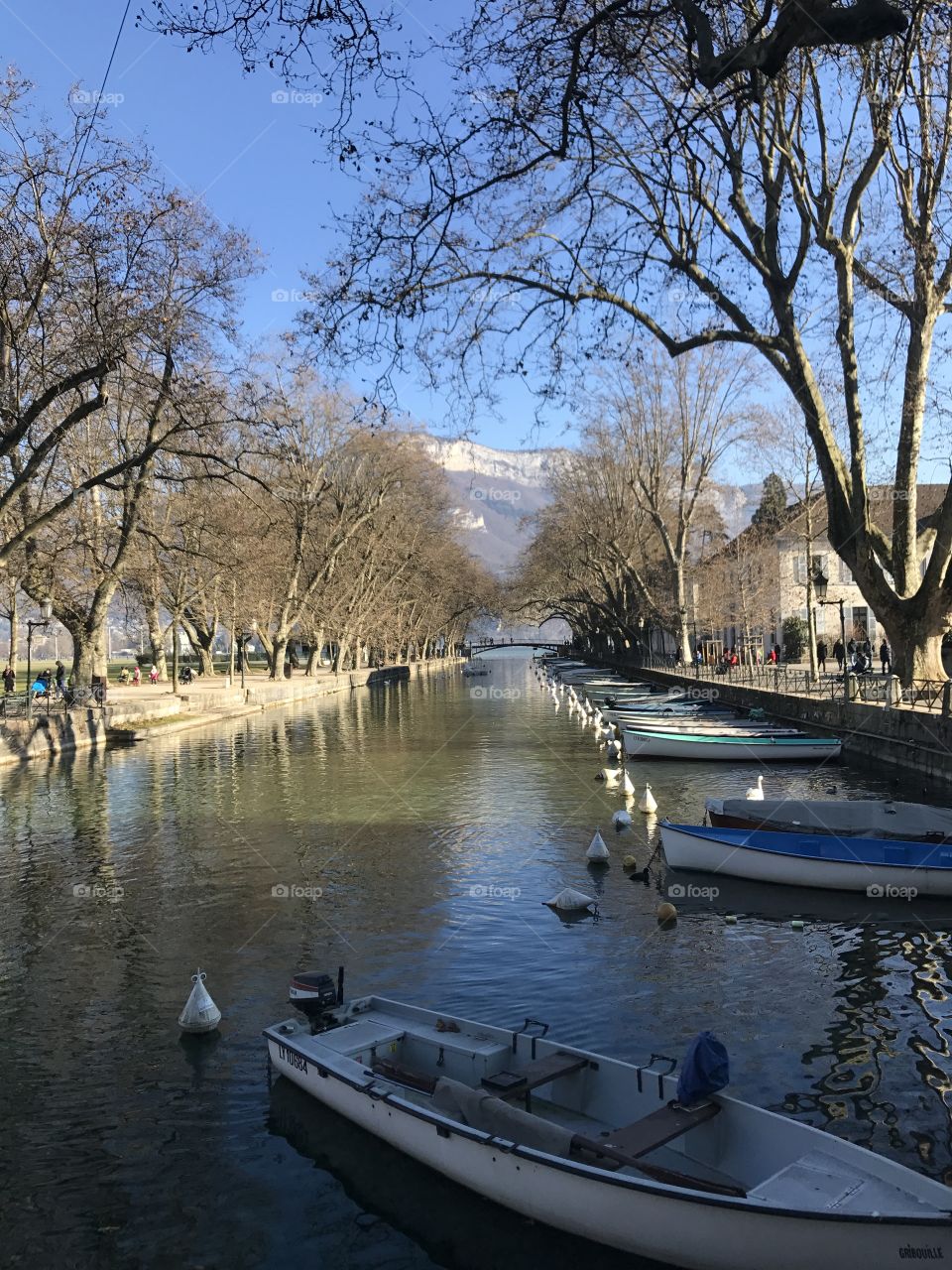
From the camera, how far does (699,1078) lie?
7336 mm

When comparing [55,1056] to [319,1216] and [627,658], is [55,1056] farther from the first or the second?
[627,658]

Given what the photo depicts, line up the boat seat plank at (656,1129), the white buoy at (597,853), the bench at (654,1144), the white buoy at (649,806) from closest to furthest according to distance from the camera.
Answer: the bench at (654,1144), the boat seat plank at (656,1129), the white buoy at (597,853), the white buoy at (649,806)

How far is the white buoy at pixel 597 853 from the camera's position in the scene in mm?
17859

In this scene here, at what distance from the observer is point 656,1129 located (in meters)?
7.20

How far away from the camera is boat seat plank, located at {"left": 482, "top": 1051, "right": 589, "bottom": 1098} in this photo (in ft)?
25.7

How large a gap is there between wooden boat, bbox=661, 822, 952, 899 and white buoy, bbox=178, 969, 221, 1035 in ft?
29.8

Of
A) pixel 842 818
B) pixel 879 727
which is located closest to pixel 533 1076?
pixel 842 818

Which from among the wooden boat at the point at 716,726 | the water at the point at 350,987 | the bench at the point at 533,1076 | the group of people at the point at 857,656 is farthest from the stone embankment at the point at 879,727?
the bench at the point at 533,1076

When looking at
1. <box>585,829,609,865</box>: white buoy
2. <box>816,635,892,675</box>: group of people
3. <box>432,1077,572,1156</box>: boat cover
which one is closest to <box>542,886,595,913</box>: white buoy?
<box>585,829,609,865</box>: white buoy

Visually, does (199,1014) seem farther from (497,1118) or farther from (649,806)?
(649,806)

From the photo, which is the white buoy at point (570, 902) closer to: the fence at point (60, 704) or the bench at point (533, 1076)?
the bench at point (533, 1076)

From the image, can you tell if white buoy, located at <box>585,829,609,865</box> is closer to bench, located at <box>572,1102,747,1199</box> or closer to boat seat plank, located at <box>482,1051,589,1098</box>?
boat seat plank, located at <box>482,1051,589,1098</box>

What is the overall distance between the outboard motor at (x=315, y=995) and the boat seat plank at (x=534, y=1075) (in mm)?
2218

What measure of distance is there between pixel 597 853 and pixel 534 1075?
33.3ft
